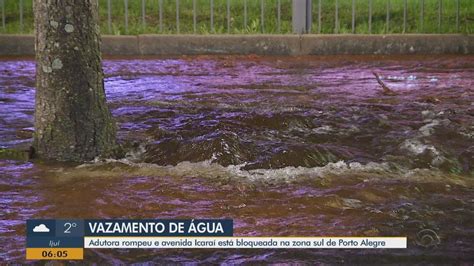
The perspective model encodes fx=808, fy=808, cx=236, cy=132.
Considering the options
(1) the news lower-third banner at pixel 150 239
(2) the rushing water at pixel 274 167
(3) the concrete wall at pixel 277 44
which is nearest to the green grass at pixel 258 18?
(3) the concrete wall at pixel 277 44

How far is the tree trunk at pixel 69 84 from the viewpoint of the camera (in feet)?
14.0

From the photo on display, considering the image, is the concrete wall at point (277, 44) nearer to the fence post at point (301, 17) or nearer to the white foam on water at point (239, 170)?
the fence post at point (301, 17)

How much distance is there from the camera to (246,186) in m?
4.06

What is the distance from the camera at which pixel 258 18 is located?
36.0 ft

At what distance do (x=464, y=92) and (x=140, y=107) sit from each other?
2683mm

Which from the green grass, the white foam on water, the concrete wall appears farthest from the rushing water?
the green grass

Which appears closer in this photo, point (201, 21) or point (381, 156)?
point (381, 156)

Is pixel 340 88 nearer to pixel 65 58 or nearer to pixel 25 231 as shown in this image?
pixel 65 58

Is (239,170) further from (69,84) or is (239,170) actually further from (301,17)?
(301,17)

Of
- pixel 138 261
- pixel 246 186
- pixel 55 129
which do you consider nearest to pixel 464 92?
pixel 246 186

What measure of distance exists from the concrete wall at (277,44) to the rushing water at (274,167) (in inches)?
94.9

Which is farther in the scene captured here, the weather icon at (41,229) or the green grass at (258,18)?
the green grass at (258,18)

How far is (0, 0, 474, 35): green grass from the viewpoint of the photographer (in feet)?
33.9

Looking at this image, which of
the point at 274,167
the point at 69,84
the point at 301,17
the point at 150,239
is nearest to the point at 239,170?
the point at 274,167
